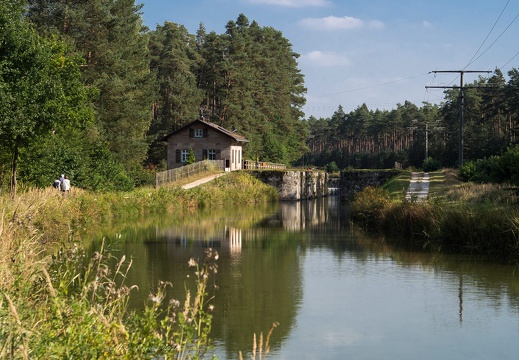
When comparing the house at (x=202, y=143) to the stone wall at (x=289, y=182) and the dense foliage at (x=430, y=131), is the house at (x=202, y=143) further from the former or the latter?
the dense foliage at (x=430, y=131)

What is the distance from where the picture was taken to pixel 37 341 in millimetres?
6613

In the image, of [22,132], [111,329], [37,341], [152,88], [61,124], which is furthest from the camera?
[152,88]

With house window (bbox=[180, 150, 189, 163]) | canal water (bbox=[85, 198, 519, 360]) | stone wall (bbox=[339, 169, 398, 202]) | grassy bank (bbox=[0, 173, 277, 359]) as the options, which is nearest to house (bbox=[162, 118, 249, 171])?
house window (bbox=[180, 150, 189, 163])

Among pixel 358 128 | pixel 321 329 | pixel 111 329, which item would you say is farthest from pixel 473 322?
pixel 358 128

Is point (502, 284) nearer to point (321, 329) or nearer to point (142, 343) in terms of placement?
point (321, 329)

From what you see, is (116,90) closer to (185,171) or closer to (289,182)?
(185,171)

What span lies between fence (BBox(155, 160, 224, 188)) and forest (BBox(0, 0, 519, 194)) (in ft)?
7.22

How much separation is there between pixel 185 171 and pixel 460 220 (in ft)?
111

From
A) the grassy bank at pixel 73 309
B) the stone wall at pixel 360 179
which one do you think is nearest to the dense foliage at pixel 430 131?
the stone wall at pixel 360 179

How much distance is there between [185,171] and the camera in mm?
54812

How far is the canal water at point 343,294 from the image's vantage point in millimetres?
11781

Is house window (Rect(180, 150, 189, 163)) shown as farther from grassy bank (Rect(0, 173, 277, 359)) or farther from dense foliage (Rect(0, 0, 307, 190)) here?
grassy bank (Rect(0, 173, 277, 359))

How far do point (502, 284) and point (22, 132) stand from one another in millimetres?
18058

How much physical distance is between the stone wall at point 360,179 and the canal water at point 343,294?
34.0 meters
